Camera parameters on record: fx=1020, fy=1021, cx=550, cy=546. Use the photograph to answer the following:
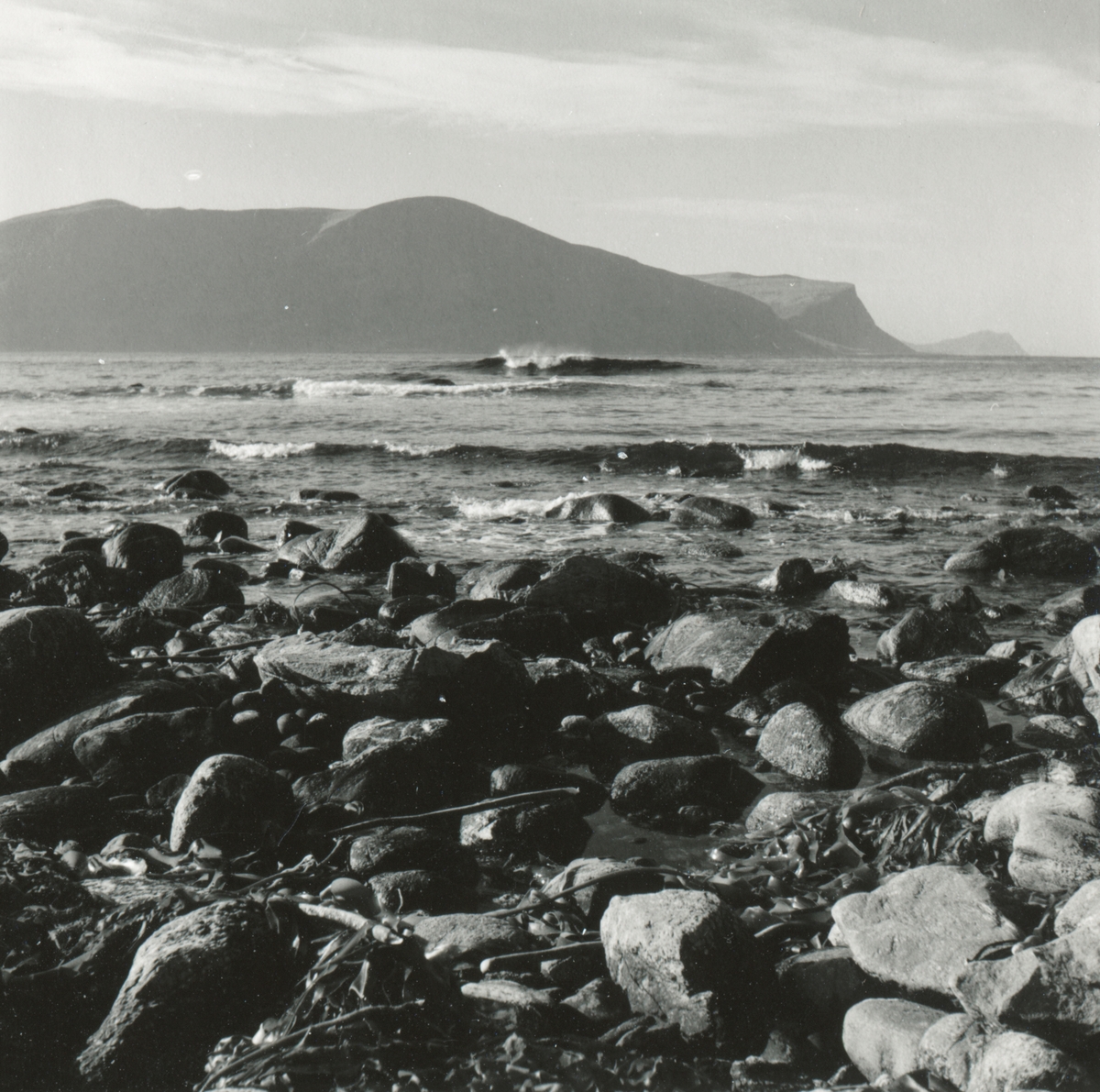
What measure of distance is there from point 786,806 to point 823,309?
16694cm

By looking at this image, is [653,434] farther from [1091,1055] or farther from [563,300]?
[563,300]

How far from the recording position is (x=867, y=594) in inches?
326

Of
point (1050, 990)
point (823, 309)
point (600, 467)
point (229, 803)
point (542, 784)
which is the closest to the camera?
point (1050, 990)

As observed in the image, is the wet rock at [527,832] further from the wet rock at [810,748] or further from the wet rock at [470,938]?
the wet rock at [810,748]

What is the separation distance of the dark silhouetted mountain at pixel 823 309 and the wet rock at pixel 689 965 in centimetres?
15379

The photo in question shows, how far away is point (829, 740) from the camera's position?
499cm

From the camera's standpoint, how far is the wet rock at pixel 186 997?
2.90 m

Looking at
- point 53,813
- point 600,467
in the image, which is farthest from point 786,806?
point 600,467

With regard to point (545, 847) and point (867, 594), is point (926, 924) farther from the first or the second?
point (867, 594)

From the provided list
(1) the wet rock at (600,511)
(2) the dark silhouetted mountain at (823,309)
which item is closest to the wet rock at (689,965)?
(1) the wet rock at (600,511)

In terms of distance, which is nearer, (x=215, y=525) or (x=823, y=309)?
(x=215, y=525)

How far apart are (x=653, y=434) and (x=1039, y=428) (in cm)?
900

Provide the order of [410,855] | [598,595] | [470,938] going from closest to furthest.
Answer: [470,938] < [410,855] < [598,595]

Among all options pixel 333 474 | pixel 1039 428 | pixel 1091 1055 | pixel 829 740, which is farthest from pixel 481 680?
pixel 1039 428
